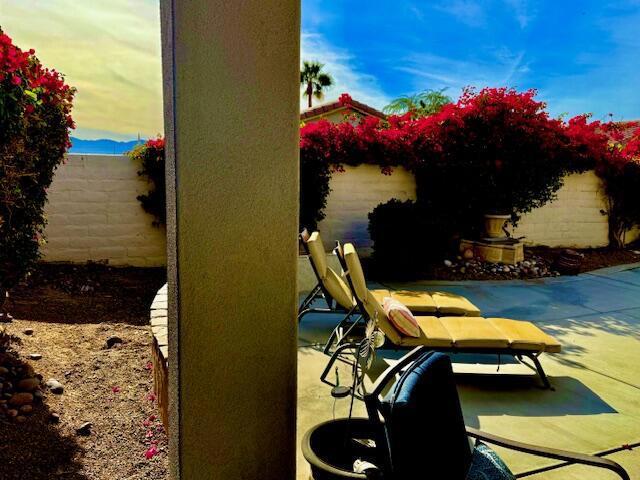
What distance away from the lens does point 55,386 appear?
127 inches

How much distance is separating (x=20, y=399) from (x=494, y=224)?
26.0 feet

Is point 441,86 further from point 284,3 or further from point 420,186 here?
point 284,3

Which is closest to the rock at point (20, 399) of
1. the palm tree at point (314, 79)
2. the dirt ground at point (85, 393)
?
the dirt ground at point (85, 393)

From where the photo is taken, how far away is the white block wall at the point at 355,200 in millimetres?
8312

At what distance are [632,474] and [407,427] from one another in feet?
6.30

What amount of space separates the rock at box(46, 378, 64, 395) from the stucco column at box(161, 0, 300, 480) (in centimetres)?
192

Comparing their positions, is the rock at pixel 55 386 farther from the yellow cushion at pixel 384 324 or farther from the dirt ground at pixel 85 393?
the yellow cushion at pixel 384 324

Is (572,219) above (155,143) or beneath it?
beneath

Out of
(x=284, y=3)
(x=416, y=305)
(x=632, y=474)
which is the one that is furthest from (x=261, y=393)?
(x=416, y=305)

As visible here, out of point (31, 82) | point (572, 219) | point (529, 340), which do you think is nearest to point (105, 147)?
point (31, 82)

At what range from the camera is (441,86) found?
1461 cm

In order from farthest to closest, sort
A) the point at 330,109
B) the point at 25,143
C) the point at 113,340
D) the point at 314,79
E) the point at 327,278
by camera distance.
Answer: the point at 314,79
the point at 330,109
the point at 327,278
the point at 113,340
the point at 25,143

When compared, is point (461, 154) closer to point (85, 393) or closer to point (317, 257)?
point (317, 257)

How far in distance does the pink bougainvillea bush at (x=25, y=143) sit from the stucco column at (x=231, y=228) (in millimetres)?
2100
